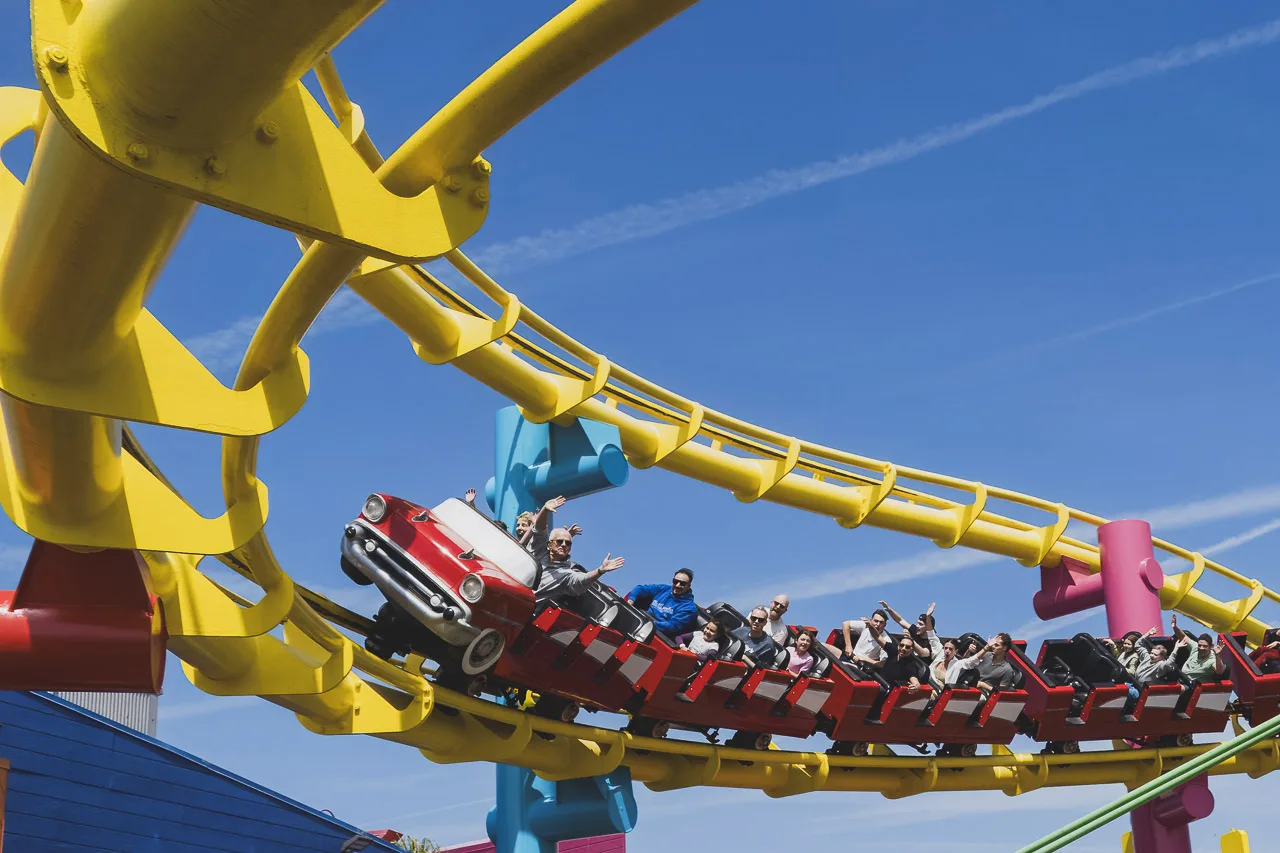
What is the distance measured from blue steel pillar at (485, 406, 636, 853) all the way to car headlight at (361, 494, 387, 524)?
5.90 ft

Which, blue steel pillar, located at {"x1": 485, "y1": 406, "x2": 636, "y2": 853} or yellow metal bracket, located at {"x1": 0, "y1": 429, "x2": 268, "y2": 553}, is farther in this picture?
blue steel pillar, located at {"x1": 485, "y1": 406, "x2": 636, "y2": 853}

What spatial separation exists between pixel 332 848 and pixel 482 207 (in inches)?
305

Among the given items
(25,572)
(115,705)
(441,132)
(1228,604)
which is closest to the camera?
(441,132)

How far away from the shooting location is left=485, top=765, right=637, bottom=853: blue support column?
27.2 ft

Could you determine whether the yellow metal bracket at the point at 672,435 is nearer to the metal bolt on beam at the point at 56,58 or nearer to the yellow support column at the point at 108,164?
the yellow support column at the point at 108,164

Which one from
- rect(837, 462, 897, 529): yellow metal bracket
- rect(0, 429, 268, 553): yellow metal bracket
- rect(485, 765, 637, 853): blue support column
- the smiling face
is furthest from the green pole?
rect(837, 462, 897, 529): yellow metal bracket

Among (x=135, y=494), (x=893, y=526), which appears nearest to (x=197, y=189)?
(x=135, y=494)

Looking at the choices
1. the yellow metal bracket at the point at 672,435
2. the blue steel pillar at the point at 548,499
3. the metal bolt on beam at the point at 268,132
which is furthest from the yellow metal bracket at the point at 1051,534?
the metal bolt on beam at the point at 268,132

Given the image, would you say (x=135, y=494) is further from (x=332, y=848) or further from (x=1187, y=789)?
(x=1187, y=789)

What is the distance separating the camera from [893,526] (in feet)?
37.6

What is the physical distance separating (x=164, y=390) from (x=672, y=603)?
564 centimetres

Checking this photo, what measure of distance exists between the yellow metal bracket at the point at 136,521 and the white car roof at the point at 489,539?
9.57 feet

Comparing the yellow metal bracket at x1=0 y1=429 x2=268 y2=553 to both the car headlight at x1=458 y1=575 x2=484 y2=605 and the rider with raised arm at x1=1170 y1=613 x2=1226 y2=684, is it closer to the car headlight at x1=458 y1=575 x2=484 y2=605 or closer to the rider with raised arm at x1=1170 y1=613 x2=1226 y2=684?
the car headlight at x1=458 y1=575 x2=484 y2=605

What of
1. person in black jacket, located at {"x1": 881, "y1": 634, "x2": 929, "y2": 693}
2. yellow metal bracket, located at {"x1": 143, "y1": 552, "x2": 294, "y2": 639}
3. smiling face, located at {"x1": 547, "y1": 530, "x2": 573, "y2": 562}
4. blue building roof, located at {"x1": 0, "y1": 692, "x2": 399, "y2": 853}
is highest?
person in black jacket, located at {"x1": 881, "y1": 634, "x2": 929, "y2": 693}
